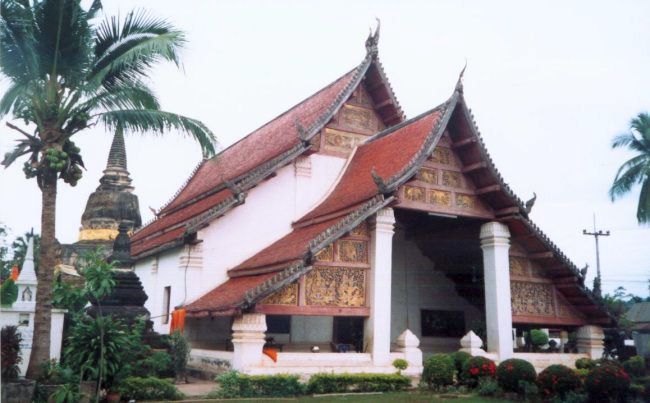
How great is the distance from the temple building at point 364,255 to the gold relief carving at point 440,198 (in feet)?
0.08

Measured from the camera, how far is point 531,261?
1456cm

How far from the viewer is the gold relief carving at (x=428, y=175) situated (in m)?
13.4

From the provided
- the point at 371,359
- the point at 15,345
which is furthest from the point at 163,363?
the point at 371,359

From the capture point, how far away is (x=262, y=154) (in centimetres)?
1798

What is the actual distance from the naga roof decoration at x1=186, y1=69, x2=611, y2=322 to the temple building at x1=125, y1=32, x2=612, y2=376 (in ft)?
0.14

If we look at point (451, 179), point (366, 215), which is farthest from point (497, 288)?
point (366, 215)

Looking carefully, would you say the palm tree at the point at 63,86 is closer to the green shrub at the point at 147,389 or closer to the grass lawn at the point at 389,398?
the green shrub at the point at 147,389

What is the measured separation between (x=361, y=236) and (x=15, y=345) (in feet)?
21.6

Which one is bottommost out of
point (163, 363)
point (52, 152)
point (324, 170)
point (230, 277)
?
point (163, 363)

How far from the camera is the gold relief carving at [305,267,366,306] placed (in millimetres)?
12008

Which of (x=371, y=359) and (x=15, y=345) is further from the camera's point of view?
(x=371, y=359)

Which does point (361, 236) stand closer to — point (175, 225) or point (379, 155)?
point (379, 155)

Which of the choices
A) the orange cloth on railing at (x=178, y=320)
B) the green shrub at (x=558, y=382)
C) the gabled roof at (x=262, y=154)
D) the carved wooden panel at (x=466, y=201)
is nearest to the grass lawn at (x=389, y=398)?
the green shrub at (x=558, y=382)

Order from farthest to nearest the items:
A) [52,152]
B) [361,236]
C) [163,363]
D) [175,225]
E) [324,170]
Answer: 1. [175,225]
2. [324,170]
3. [361,236]
4. [163,363]
5. [52,152]
